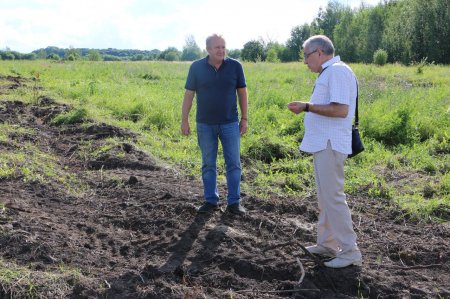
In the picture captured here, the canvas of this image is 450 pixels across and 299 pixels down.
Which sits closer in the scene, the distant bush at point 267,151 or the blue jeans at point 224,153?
the blue jeans at point 224,153

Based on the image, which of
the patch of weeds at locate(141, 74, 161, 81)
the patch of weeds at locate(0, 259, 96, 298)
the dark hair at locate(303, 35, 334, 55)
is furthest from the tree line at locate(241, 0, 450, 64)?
the patch of weeds at locate(0, 259, 96, 298)

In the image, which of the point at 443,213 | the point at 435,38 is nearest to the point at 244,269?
the point at 443,213

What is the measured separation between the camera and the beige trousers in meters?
3.84

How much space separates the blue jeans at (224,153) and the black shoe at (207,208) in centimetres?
4

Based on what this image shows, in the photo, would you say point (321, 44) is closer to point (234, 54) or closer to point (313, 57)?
point (313, 57)

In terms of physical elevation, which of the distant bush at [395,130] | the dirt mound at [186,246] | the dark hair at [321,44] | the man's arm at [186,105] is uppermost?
the dark hair at [321,44]

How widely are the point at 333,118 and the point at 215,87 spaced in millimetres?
1764

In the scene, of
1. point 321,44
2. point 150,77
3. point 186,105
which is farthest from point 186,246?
point 150,77

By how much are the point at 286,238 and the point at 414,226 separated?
1.49 metres

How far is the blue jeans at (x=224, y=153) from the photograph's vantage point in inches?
209

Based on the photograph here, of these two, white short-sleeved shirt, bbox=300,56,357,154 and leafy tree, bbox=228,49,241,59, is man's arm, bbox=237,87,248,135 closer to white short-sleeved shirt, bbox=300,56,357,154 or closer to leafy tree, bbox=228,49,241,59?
white short-sleeved shirt, bbox=300,56,357,154

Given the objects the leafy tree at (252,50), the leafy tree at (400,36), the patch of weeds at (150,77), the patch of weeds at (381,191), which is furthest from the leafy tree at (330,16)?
the patch of weeds at (381,191)

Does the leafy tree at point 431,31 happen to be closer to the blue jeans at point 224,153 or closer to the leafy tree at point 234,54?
the leafy tree at point 234,54

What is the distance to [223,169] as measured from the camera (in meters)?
7.44
